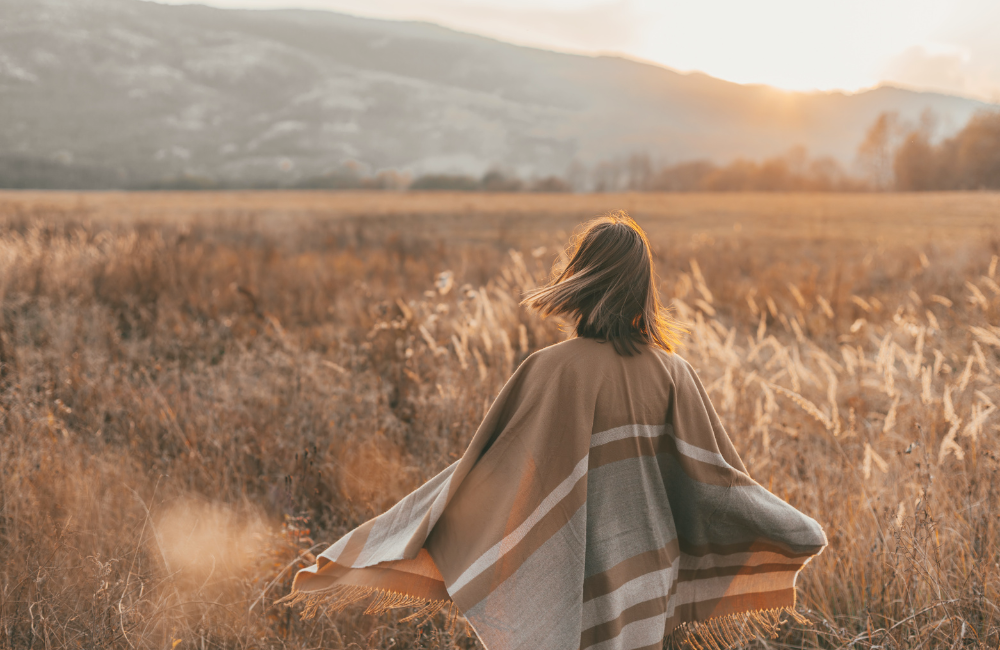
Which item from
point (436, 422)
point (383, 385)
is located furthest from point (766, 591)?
point (383, 385)

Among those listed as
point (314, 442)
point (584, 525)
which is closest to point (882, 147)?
point (314, 442)

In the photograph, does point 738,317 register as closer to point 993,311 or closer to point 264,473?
point 993,311

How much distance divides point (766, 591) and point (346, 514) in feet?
7.37

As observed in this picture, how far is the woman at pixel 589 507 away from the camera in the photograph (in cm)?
174

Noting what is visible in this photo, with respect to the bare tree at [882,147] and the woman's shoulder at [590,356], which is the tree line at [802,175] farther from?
the woman's shoulder at [590,356]

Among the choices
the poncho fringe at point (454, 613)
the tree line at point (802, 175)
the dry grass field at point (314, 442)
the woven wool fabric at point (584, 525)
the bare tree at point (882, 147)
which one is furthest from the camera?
the bare tree at point (882, 147)

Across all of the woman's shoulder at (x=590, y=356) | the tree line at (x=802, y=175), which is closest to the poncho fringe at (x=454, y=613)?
the woman's shoulder at (x=590, y=356)

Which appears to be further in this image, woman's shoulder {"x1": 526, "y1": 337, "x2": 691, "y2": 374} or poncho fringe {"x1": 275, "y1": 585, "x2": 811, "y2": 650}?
poncho fringe {"x1": 275, "y1": 585, "x2": 811, "y2": 650}

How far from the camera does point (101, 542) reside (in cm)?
275

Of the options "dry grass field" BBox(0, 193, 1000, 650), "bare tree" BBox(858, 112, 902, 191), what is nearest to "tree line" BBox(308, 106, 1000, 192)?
"bare tree" BBox(858, 112, 902, 191)

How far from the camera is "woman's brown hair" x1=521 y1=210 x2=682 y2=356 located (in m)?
1.77

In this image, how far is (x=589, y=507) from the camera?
1.85 m

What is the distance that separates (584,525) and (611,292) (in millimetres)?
723

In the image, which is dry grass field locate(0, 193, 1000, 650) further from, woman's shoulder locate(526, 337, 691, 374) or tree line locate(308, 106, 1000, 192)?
tree line locate(308, 106, 1000, 192)
